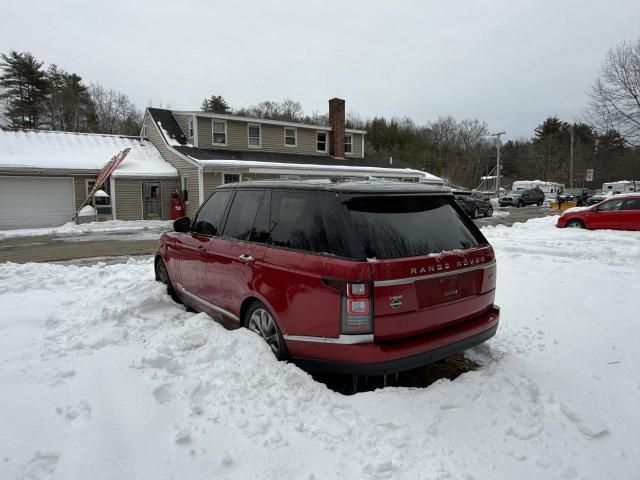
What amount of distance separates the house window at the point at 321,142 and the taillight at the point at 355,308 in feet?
91.0

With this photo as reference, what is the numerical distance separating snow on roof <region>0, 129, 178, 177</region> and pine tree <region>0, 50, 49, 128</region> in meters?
19.0

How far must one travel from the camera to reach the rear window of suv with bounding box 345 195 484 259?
3.08 metres

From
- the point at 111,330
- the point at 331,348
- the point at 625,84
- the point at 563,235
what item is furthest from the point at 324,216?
the point at 625,84

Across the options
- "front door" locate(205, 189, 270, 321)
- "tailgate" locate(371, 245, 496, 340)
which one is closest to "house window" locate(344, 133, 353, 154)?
"front door" locate(205, 189, 270, 321)

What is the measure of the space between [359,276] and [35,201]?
22.4 m

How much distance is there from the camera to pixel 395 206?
3.34 m

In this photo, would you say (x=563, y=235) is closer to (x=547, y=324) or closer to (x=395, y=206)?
(x=547, y=324)

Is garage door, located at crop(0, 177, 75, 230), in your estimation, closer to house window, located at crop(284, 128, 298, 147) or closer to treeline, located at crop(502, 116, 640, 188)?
A: house window, located at crop(284, 128, 298, 147)

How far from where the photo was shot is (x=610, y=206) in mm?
14219

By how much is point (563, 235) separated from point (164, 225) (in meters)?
16.5

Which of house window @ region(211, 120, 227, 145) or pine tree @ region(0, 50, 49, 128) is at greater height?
pine tree @ region(0, 50, 49, 128)

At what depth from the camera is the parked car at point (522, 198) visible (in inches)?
1487

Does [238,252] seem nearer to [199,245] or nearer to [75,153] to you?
[199,245]

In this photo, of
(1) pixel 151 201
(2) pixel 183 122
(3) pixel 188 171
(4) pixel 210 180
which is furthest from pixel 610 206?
(2) pixel 183 122
